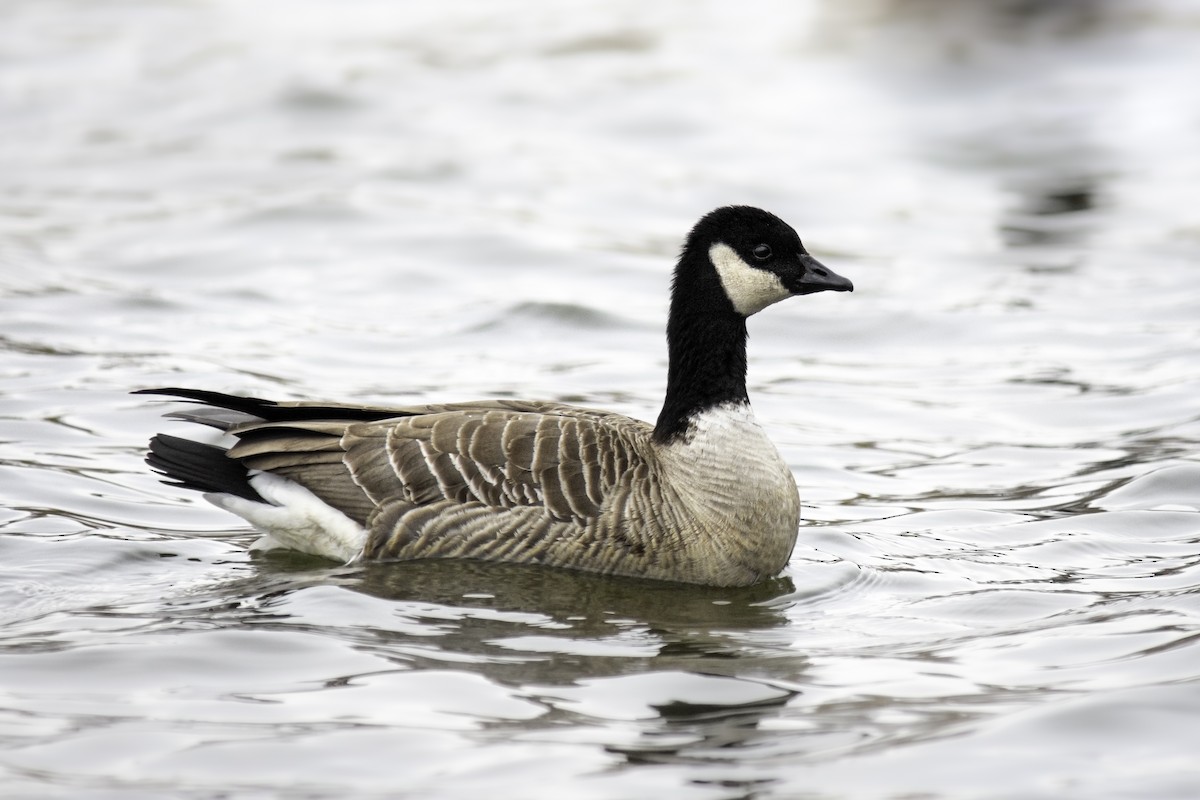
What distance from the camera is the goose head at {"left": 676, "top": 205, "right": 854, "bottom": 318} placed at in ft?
30.6

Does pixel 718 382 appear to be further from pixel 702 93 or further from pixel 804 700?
pixel 702 93

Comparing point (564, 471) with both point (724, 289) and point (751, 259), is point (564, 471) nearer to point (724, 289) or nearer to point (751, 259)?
point (724, 289)

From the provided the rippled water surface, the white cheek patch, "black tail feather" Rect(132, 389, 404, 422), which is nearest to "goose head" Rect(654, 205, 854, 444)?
the white cheek patch

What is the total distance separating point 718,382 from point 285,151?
1403 centimetres

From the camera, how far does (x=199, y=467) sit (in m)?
9.07

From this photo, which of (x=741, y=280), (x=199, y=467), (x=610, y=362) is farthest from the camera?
(x=610, y=362)

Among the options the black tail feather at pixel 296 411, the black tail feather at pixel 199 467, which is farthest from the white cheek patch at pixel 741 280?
the black tail feather at pixel 199 467

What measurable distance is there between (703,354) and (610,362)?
5056 millimetres

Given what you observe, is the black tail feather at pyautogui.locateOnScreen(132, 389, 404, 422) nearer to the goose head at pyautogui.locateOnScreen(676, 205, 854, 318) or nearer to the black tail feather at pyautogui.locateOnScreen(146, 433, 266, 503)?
the black tail feather at pyautogui.locateOnScreen(146, 433, 266, 503)

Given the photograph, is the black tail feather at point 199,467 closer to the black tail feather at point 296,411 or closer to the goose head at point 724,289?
the black tail feather at point 296,411

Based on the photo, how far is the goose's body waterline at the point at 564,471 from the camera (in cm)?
903

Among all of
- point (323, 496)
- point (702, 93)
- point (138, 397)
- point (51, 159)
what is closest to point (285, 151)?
point (51, 159)

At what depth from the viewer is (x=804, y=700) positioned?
7.30 meters

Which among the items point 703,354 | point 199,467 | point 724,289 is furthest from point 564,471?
point 199,467
